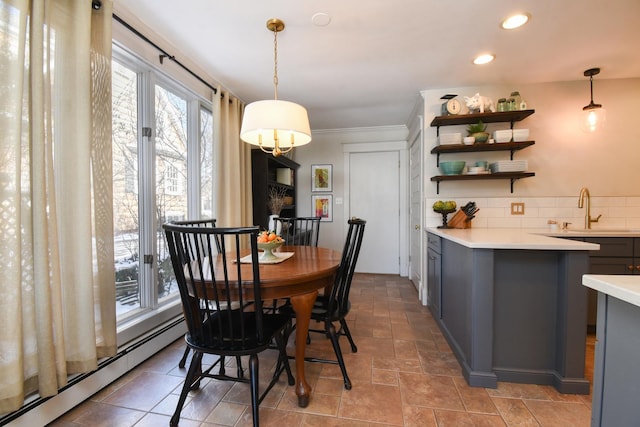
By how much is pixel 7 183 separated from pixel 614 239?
12.8 ft

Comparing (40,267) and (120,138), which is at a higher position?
(120,138)

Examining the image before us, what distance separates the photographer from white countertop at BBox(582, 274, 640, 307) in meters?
0.64

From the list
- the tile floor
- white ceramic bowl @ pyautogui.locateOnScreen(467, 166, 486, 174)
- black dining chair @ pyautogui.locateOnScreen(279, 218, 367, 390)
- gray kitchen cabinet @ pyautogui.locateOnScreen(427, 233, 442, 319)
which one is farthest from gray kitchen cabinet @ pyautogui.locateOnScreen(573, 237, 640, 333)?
black dining chair @ pyautogui.locateOnScreen(279, 218, 367, 390)

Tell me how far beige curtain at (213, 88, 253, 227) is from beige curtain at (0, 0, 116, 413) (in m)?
1.13

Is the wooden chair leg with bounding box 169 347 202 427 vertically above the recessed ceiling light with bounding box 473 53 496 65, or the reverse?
the recessed ceiling light with bounding box 473 53 496 65

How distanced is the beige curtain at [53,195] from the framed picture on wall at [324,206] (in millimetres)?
3163

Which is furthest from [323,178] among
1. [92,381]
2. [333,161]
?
[92,381]

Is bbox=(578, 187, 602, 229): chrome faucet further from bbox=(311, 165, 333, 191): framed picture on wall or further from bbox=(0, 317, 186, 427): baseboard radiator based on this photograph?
bbox=(0, 317, 186, 427): baseboard radiator

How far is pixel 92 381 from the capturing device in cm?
161

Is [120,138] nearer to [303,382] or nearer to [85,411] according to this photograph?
[85,411]

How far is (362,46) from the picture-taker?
219 cm

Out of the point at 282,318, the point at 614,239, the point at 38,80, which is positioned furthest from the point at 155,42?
the point at 614,239

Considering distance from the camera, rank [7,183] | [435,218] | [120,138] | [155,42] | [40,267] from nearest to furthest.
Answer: [7,183] < [40,267] < [120,138] < [155,42] < [435,218]

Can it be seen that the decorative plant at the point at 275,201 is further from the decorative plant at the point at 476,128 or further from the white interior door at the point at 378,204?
the decorative plant at the point at 476,128
